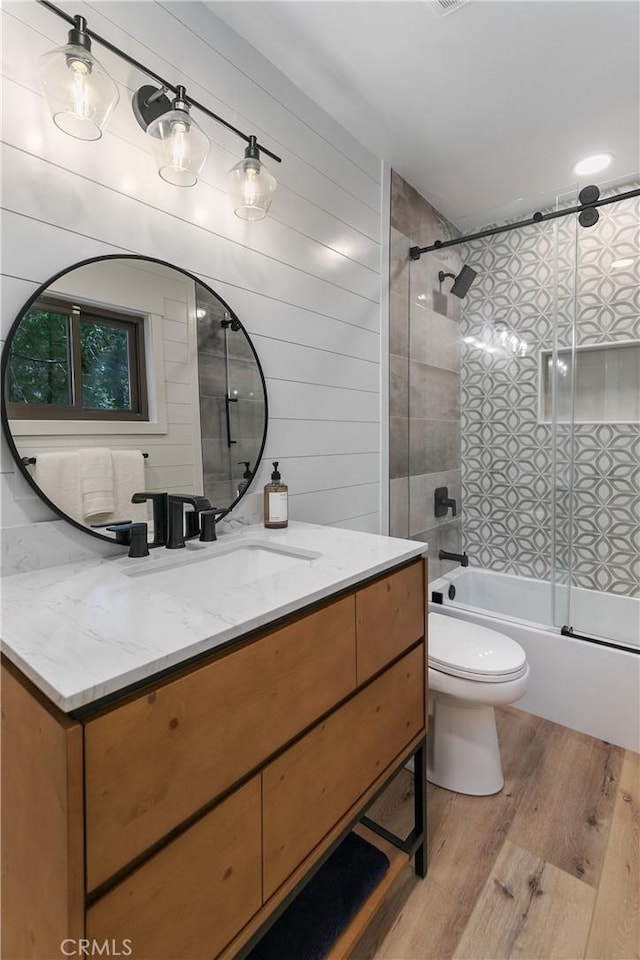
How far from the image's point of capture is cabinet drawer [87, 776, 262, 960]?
0.63 metres

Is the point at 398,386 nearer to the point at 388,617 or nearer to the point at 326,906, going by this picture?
the point at 388,617

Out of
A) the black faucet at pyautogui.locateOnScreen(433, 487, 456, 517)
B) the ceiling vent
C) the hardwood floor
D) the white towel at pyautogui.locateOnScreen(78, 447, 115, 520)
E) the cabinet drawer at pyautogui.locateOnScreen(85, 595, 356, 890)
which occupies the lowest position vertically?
the hardwood floor

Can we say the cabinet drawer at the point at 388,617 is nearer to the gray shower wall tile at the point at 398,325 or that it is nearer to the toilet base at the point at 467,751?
the toilet base at the point at 467,751

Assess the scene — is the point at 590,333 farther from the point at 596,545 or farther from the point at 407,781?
the point at 407,781

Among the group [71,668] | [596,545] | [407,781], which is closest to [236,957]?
[71,668]

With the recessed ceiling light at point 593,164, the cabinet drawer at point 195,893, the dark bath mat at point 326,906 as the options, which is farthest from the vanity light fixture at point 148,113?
the dark bath mat at point 326,906

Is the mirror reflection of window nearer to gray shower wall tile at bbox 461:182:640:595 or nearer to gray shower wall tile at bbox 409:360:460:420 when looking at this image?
gray shower wall tile at bbox 409:360:460:420

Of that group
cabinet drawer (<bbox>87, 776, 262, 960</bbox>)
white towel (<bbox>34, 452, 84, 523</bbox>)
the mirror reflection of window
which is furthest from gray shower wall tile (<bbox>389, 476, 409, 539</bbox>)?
cabinet drawer (<bbox>87, 776, 262, 960</bbox>)

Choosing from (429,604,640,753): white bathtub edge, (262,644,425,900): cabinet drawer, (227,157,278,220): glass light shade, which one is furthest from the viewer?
(429,604,640,753): white bathtub edge

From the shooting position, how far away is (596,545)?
2.59 meters

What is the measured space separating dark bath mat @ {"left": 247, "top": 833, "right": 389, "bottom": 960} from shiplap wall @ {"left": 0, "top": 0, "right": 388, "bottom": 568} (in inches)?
41.2

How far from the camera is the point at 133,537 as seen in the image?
3.85 feet

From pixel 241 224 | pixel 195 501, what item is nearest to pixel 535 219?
pixel 241 224

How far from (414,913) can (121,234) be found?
1984mm
